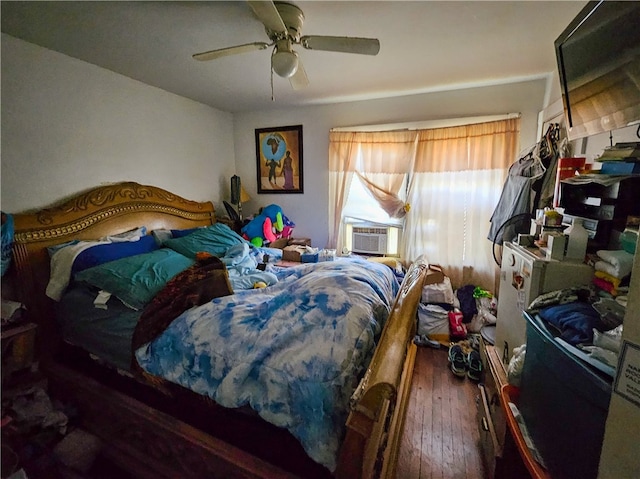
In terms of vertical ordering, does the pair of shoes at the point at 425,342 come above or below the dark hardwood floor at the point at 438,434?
above

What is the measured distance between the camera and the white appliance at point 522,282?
1299mm

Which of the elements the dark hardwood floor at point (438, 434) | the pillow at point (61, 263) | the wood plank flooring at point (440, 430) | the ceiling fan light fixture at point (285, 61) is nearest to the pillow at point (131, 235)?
the pillow at point (61, 263)

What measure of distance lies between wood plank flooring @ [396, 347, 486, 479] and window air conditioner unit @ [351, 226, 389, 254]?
1.31 meters

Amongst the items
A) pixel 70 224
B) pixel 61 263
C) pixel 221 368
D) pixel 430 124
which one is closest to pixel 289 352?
pixel 221 368

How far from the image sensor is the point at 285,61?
59.2 inches

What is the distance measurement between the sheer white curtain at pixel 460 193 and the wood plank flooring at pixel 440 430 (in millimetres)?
1128

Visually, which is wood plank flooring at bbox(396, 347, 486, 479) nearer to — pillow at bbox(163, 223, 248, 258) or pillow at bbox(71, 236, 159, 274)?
pillow at bbox(163, 223, 248, 258)

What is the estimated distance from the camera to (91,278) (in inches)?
64.3

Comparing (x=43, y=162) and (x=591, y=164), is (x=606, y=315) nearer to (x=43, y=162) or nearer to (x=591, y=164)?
(x=591, y=164)

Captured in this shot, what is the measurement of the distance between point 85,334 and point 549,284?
98.4 inches

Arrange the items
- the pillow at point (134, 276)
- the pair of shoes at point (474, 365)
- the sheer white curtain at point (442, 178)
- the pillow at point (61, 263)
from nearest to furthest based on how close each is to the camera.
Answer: the pillow at point (134, 276) → the pillow at point (61, 263) → the pair of shoes at point (474, 365) → the sheer white curtain at point (442, 178)

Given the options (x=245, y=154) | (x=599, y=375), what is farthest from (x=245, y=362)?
(x=245, y=154)

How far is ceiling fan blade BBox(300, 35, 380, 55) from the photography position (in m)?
1.42

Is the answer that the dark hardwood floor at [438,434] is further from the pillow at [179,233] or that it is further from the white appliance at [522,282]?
the pillow at [179,233]
